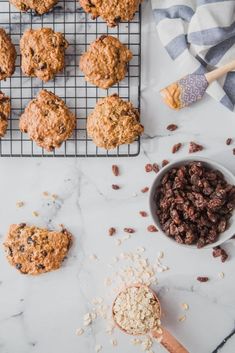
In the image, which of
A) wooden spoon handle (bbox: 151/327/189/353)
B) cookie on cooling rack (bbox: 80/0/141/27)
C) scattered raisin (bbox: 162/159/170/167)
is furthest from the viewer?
scattered raisin (bbox: 162/159/170/167)

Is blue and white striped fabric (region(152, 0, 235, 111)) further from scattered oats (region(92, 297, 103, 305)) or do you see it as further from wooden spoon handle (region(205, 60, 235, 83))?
scattered oats (region(92, 297, 103, 305))

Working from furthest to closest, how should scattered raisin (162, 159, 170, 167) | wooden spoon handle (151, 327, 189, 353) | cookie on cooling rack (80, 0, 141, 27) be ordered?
scattered raisin (162, 159, 170, 167), wooden spoon handle (151, 327, 189, 353), cookie on cooling rack (80, 0, 141, 27)

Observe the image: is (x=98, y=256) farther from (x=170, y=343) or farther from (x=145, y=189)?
(x=170, y=343)

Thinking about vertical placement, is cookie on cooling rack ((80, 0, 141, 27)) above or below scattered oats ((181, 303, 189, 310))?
above

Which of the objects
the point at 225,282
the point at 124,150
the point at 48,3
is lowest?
the point at 225,282

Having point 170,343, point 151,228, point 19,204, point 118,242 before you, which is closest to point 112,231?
point 118,242

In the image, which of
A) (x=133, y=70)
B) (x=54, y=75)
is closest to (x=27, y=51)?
(x=54, y=75)

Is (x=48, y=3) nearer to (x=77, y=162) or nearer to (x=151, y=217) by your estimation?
(x=77, y=162)

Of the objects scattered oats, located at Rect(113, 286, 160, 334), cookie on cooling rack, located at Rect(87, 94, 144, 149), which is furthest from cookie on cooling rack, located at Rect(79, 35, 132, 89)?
scattered oats, located at Rect(113, 286, 160, 334)
